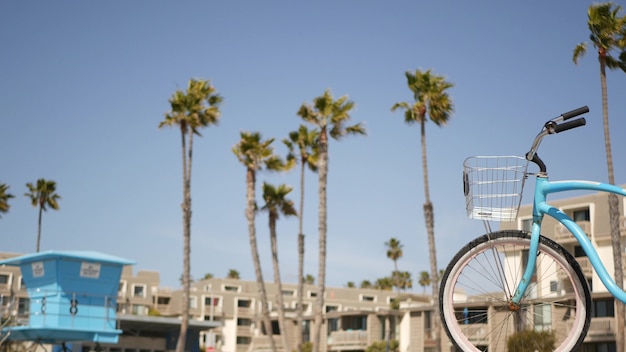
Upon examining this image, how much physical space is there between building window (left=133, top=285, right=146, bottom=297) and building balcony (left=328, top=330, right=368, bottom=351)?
1320 inches

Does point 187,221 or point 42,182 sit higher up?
point 42,182

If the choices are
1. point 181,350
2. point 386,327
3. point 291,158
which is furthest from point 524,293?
point 386,327

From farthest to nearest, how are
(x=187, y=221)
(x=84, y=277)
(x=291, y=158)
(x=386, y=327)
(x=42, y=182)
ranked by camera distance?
1. (x=42, y=182)
2. (x=386, y=327)
3. (x=291, y=158)
4. (x=187, y=221)
5. (x=84, y=277)

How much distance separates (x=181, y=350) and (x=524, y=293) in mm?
44779

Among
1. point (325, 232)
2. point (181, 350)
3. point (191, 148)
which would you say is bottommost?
point (181, 350)

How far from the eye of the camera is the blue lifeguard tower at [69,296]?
2456cm

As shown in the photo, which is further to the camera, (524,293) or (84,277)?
(84,277)

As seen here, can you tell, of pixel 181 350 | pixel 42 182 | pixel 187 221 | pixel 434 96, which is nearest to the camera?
pixel 181 350

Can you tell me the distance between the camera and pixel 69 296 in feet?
81.1

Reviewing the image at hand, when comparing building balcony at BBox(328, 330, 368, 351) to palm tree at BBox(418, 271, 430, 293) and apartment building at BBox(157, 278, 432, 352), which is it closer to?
apartment building at BBox(157, 278, 432, 352)

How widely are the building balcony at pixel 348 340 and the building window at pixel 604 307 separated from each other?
23.7 metres

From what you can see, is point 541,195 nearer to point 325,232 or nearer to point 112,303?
point 112,303

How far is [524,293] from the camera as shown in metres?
6.50

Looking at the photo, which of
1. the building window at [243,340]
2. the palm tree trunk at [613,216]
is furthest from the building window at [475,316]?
the building window at [243,340]
